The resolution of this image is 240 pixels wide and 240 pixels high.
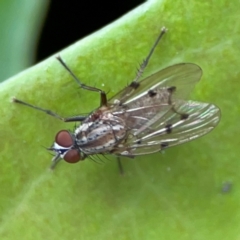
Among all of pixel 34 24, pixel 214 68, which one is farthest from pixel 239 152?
pixel 34 24

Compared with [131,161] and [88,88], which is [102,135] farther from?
[88,88]

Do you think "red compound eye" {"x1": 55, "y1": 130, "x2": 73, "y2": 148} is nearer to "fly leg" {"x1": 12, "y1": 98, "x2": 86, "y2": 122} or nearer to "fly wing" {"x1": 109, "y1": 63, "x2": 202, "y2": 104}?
"fly leg" {"x1": 12, "y1": 98, "x2": 86, "y2": 122}

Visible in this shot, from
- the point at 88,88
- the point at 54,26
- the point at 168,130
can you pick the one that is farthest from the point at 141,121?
the point at 54,26

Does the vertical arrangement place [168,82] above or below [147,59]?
below

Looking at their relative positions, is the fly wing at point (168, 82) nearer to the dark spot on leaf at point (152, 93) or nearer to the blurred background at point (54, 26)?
the dark spot on leaf at point (152, 93)

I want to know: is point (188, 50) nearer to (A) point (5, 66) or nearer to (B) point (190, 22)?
(B) point (190, 22)
